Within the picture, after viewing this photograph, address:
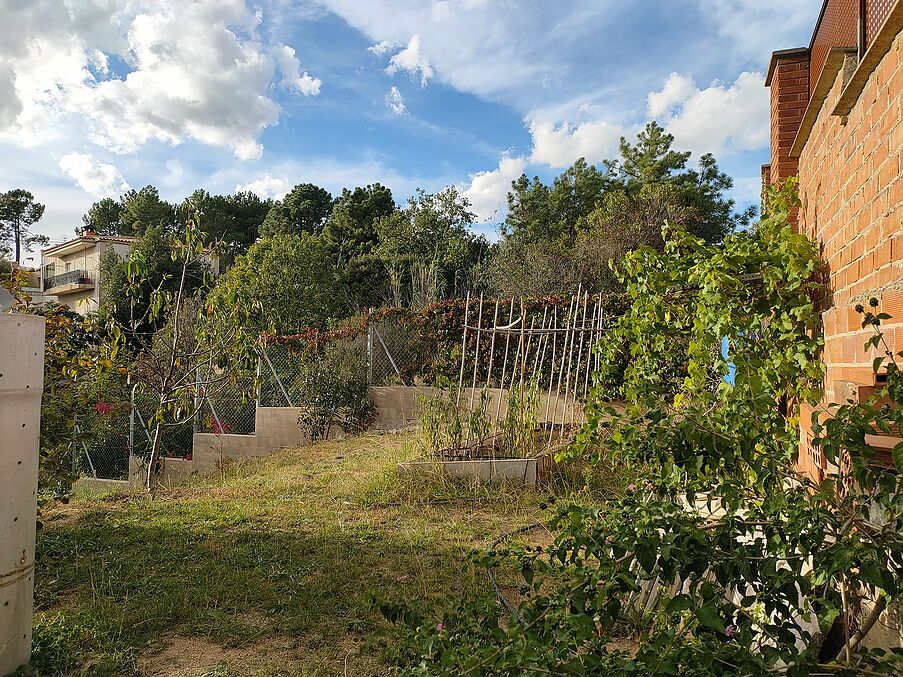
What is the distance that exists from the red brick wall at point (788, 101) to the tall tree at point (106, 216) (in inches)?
1820

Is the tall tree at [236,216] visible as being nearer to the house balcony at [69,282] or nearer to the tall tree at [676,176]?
the house balcony at [69,282]

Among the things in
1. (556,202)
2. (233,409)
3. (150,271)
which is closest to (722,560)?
(233,409)

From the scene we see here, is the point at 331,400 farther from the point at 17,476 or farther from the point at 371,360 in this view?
the point at 17,476

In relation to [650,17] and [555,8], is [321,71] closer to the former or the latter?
[555,8]

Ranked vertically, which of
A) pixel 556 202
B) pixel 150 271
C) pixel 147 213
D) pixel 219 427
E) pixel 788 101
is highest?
pixel 147 213

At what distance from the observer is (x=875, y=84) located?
6.47 feet

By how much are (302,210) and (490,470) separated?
2991cm

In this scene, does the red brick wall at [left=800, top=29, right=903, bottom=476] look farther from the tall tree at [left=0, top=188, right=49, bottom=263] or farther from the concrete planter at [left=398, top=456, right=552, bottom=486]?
the tall tree at [left=0, top=188, right=49, bottom=263]

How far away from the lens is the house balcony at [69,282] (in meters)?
33.0

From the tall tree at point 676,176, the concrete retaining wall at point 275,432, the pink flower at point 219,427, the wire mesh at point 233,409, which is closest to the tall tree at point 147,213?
the tall tree at point 676,176

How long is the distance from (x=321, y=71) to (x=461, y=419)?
4193 millimetres

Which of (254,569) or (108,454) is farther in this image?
(108,454)

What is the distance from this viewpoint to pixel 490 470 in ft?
19.1

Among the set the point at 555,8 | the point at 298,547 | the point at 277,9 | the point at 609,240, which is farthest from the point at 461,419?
the point at 609,240
